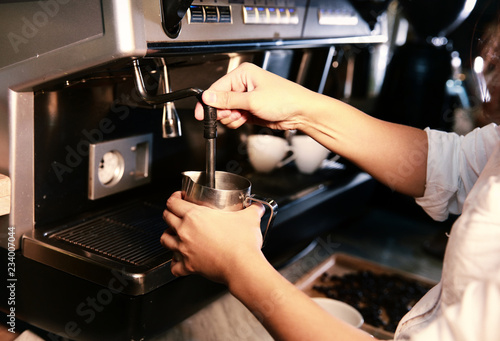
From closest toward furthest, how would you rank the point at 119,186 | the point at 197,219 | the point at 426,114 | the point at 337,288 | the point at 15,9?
the point at 197,219
the point at 15,9
the point at 119,186
the point at 337,288
the point at 426,114

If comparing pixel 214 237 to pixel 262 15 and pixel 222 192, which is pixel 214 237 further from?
pixel 262 15

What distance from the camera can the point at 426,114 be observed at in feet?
6.64

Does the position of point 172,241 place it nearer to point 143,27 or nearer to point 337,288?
point 143,27

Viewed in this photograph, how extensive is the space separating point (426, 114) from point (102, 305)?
1.48 m

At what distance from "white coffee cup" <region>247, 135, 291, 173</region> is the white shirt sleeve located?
575 millimetres

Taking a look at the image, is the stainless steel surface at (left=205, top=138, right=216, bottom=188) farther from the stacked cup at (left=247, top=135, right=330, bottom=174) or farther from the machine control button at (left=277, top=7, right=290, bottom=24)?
the stacked cup at (left=247, top=135, right=330, bottom=174)

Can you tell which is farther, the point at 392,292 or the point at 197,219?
the point at 392,292

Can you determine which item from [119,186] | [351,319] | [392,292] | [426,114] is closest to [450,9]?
[426,114]

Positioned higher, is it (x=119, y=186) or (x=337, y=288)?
(x=119, y=186)

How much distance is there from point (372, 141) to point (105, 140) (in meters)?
0.53

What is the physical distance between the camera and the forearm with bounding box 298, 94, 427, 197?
3.27 ft

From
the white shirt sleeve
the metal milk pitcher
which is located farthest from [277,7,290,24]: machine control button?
the metal milk pitcher

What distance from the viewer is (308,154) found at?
1.58 m

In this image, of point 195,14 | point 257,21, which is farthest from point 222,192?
point 257,21
